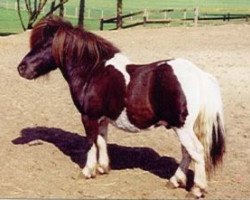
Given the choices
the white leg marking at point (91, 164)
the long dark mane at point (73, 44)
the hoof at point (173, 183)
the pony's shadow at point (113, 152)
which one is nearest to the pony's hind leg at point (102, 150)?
the white leg marking at point (91, 164)

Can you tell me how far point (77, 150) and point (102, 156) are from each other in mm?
1173

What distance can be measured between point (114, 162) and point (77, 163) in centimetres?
44

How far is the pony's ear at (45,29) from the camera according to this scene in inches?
261

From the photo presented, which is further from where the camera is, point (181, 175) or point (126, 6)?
point (126, 6)

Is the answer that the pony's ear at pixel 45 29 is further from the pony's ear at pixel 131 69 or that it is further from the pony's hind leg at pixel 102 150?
the pony's hind leg at pixel 102 150

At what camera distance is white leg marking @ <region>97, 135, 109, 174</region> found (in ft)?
22.1

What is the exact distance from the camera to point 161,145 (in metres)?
8.12

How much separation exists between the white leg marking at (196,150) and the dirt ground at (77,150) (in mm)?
270

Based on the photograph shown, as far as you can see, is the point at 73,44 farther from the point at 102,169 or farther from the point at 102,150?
the point at 102,169

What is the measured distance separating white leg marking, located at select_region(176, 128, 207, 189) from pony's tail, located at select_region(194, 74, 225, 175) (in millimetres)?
108

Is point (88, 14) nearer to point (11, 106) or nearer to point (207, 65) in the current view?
point (207, 65)

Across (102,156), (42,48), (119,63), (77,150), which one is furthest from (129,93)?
(77,150)

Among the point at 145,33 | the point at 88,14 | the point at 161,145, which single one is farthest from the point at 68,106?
the point at 88,14

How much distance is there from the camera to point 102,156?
676 cm
